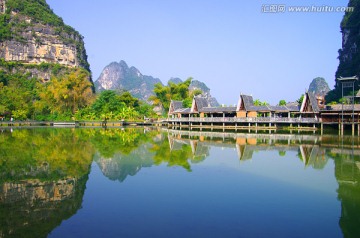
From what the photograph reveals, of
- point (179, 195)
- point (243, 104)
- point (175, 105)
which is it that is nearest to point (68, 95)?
point (175, 105)

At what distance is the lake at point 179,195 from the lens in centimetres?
740

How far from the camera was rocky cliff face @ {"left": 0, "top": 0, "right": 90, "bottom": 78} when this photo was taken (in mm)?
88125

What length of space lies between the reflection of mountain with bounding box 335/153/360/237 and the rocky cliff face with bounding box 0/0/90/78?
87115mm

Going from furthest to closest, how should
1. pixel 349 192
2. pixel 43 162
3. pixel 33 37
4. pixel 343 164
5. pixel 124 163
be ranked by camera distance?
pixel 33 37 → pixel 124 163 → pixel 43 162 → pixel 343 164 → pixel 349 192

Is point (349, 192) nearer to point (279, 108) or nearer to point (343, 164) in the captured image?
point (343, 164)

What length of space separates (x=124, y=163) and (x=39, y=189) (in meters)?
5.61

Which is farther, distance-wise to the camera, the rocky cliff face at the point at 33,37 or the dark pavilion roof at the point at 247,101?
the rocky cliff face at the point at 33,37

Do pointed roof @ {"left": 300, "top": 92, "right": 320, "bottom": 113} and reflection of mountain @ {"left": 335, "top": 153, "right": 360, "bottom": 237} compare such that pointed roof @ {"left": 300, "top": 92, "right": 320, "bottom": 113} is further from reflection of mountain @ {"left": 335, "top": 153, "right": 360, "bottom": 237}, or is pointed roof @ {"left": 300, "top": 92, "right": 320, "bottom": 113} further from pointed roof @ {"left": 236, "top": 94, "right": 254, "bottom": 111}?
reflection of mountain @ {"left": 335, "top": 153, "right": 360, "bottom": 237}

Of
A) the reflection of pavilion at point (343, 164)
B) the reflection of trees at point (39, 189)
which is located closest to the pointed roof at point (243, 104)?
the reflection of pavilion at point (343, 164)

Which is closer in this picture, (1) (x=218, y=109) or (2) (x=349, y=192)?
(2) (x=349, y=192)

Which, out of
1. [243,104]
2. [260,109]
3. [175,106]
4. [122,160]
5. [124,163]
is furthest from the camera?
[175,106]

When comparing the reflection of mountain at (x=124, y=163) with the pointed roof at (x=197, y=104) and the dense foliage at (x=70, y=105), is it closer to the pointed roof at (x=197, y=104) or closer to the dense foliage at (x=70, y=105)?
the pointed roof at (x=197, y=104)

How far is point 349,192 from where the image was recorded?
10422 millimetres

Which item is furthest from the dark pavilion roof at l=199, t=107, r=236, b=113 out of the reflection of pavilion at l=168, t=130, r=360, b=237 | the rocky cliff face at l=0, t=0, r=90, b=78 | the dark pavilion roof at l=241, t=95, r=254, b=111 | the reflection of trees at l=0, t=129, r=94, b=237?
the rocky cliff face at l=0, t=0, r=90, b=78
